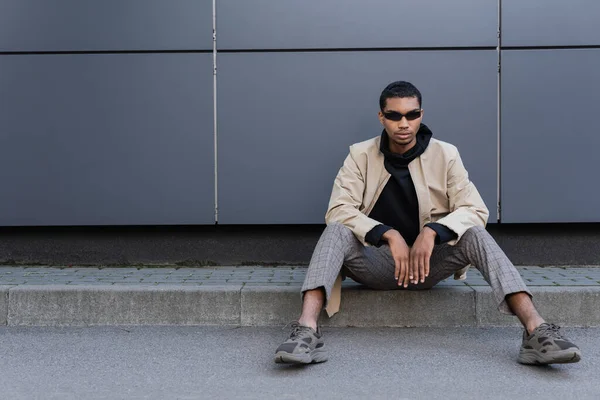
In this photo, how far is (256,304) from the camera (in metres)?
4.37

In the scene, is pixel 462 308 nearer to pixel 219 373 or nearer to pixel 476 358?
pixel 476 358

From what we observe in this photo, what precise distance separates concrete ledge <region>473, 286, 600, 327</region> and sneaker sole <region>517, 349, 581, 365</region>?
36.9 inches

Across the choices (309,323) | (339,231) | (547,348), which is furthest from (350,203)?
(547,348)

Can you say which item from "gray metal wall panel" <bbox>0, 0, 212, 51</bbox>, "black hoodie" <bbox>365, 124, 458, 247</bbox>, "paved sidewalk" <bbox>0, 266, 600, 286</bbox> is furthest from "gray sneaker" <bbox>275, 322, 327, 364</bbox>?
"gray metal wall panel" <bbox>0, 0, 212, 51</bbox>

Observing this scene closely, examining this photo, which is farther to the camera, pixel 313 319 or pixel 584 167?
pixel 584 167

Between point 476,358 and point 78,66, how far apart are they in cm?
429

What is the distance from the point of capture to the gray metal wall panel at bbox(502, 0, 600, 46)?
5.65 metres

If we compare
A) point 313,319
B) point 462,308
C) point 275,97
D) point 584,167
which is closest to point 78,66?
point 275,97

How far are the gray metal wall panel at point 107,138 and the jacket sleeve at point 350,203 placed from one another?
2.02 meters

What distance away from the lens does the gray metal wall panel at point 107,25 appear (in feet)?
18.7

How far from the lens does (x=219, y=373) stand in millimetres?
3236

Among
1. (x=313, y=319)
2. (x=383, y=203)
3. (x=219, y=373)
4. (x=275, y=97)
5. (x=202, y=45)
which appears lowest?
(x=219, y=373)

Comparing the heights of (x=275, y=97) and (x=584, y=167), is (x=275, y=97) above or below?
above

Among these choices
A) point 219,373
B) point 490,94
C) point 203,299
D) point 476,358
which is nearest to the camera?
point 219,373
